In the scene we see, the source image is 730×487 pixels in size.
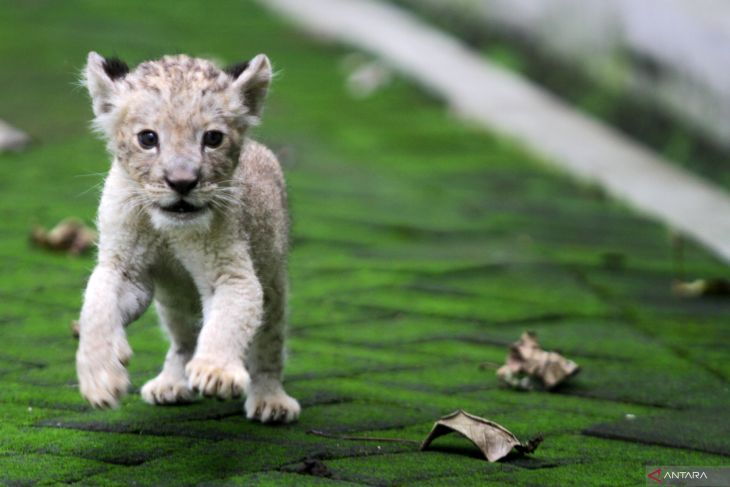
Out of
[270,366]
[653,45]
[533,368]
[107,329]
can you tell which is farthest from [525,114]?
[107,329]

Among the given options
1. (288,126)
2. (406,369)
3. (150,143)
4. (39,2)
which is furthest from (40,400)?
(39,2)

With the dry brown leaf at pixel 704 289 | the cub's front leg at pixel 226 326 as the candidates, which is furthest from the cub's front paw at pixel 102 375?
the dry brown leaf at pixel 704 289

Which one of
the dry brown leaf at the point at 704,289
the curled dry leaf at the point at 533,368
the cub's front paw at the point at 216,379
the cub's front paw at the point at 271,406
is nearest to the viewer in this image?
the cub's front paw at the point at 216,379

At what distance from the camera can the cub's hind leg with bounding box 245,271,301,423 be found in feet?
14.6

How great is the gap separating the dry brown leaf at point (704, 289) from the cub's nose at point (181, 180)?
316 centimetres

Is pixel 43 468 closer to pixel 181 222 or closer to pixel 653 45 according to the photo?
pixel 181 222

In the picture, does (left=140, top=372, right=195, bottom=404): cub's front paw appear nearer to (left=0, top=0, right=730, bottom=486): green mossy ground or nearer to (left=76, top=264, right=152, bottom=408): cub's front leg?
(left=0, top=0, right=730, bottom=486): green mossy ground

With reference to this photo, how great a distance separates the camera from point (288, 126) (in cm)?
958

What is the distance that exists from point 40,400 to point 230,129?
1.18m

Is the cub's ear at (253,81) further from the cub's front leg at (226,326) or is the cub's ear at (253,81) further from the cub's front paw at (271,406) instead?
the cub's front paw at (271,406)

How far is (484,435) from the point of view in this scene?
4.10m

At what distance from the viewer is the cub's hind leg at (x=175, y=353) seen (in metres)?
4.47

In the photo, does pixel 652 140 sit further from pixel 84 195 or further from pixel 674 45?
pixel 84 195

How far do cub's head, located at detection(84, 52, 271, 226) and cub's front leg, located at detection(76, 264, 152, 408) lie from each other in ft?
0.75
